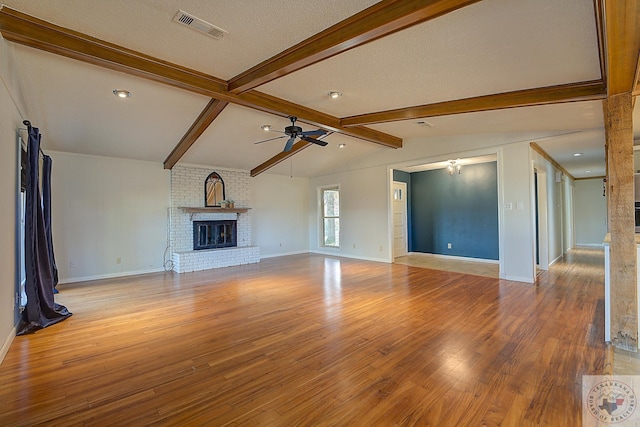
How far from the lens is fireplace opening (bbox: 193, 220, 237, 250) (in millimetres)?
7129

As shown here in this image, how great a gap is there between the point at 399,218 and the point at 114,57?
7.18m

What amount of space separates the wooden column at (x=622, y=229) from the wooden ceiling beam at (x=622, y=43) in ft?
0.94

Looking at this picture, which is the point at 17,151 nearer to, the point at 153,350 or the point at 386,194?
the point at 153,350

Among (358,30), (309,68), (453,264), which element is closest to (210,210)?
(309,68)

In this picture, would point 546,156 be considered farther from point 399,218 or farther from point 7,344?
point 7,344

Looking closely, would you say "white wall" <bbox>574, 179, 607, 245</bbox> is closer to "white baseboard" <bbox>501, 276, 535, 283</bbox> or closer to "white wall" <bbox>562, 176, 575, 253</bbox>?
"white wall" <bbox>562, 176, 575, 253</bbox>

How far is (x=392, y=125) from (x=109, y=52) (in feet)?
14.1

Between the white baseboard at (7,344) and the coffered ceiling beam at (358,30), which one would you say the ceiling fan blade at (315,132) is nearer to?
the coffered ceiling beam at (358,30)

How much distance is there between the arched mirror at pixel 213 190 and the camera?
738 centimetres

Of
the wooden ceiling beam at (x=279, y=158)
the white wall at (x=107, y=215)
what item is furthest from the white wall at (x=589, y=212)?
the white wall at (x=107, y=215)

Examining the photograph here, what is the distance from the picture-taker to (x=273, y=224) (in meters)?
8.88

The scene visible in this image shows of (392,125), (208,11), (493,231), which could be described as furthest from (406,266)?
(208,11)

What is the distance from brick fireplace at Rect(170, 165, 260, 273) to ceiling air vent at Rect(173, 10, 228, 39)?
495 centimetres

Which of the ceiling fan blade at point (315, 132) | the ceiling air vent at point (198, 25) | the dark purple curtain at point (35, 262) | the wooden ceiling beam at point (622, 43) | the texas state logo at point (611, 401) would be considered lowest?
the texas state logo at point (611, 401)
